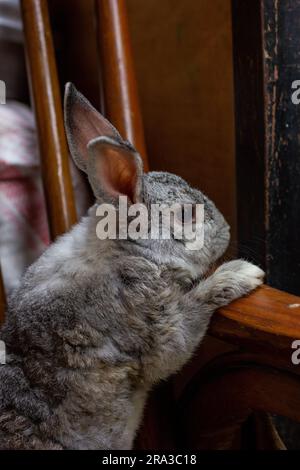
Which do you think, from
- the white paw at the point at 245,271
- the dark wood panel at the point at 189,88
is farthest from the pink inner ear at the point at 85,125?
the dark wood panel at the point at 189,88

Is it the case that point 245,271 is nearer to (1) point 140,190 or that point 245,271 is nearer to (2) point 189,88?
(1) point 140,190

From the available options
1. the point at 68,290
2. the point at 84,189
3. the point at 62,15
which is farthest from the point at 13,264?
the point at 62,15

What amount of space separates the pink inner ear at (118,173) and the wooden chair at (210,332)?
229 millimetres

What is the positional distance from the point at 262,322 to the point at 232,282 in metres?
0.09

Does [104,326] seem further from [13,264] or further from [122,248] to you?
[13,264]

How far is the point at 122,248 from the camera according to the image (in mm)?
819

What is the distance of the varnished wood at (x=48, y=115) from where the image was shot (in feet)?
3.57

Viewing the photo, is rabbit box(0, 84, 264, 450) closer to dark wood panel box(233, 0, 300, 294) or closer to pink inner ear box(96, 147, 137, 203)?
pink inner ear box(96, 147, 137, 203)

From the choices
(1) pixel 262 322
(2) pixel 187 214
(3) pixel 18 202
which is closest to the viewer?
(1) pixel 262 322

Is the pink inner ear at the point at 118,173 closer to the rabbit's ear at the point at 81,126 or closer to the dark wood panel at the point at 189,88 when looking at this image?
the rabbit's ear at the point at 81,126

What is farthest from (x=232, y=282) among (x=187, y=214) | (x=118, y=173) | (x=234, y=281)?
(x=118, y=173)

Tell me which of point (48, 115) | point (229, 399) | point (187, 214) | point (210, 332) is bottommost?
point (229, 399)

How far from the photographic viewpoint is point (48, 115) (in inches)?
43.6

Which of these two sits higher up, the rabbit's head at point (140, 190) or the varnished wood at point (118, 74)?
the varnished wood at point (118, 74)
